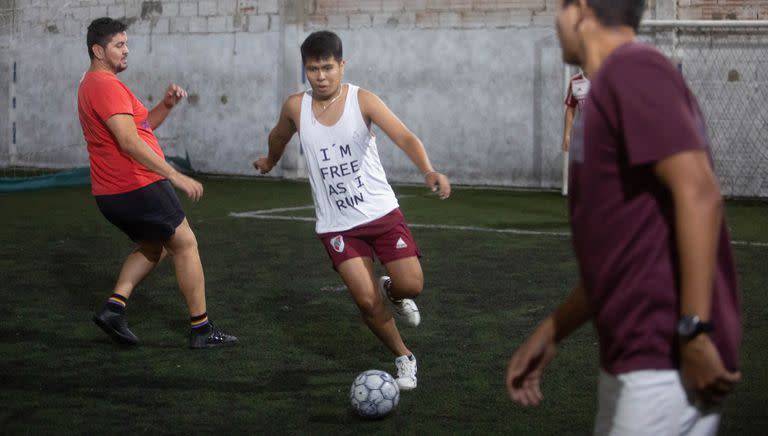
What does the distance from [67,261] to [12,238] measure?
171cm

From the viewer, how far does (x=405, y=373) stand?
5480 mm

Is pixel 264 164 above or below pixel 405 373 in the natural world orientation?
above

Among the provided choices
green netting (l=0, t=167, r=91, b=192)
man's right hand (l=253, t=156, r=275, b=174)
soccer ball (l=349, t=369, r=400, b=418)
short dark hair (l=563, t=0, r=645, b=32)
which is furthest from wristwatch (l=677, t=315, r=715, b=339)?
green netting (l=0, t=167, r=91, b=192)

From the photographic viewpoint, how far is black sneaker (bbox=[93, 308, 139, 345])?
639cm

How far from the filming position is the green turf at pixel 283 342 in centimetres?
500

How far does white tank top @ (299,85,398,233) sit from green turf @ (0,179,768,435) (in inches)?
33.3

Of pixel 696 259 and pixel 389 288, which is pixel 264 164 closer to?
pixel 389 288

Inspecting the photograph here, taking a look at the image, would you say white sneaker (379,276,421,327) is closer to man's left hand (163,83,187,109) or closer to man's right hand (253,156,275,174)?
man's right hand (253,156,275,174)

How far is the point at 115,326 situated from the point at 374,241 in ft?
5.88

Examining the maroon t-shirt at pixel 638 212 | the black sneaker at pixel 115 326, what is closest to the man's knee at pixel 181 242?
the black sneaker at pixel 115 326

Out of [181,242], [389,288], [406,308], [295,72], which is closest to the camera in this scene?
[389,288]

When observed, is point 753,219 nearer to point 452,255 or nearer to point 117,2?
point 452,255

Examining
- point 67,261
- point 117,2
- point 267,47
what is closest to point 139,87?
point 117,2

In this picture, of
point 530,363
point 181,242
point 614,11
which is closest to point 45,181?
point 181,242
